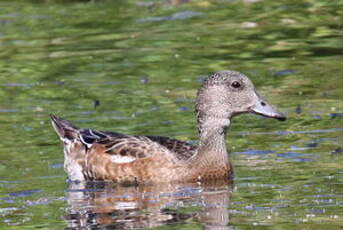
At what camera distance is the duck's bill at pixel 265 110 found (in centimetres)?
1267

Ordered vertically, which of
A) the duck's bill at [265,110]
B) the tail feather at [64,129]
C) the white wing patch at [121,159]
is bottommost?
the white wing patch at [121,159]

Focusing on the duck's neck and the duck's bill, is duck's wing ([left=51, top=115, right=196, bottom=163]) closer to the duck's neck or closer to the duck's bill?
the duck's neck

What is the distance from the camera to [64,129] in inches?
556

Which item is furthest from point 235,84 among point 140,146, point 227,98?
point 140,146

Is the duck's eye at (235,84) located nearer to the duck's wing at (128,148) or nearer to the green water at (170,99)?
the green water at (170,99)

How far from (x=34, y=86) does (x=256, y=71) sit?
3.59 metres

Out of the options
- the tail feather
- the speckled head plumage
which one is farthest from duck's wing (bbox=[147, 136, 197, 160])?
the tail feather

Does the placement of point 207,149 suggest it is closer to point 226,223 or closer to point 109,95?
point 226,223

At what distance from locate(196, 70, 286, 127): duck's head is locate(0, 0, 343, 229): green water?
24.6 inches

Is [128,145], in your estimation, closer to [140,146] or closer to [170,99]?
[140,146]

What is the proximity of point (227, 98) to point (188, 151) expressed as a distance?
775 mm

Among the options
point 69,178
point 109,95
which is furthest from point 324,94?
point 69,178

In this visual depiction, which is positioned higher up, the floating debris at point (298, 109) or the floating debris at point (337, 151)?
the floating debris at point (298, 109)

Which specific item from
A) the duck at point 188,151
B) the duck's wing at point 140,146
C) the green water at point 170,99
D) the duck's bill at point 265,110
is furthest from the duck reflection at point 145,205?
the duck's bill at point 265,110
